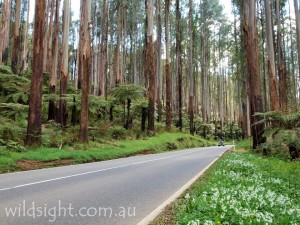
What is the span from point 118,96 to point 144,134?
4.02m

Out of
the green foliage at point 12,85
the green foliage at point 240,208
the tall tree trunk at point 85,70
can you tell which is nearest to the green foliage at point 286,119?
the green foliage at point 240,208

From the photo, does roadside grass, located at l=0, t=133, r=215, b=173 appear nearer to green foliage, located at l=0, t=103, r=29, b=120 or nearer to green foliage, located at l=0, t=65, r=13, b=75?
green foliage, located at l=0, t=103, r=29, b=120

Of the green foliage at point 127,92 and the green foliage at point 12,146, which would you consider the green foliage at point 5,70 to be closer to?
the green foliage at point 127,92

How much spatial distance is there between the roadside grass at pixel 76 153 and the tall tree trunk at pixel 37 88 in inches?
30.9

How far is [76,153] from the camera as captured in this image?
47.0 ft

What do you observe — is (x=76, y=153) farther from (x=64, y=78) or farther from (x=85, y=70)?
(x=64, y=78)

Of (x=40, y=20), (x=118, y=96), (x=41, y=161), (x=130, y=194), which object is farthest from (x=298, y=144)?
(x=118, y=96)

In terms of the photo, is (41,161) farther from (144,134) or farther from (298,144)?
(144,134)

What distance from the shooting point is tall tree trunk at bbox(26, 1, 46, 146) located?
14055 mm

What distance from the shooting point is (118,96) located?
2331 cm

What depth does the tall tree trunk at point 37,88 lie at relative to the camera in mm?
14055

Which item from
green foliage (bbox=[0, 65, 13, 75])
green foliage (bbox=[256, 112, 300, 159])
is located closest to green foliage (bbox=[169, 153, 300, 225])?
green foliage (bbox=[256, 112, 300, 159])

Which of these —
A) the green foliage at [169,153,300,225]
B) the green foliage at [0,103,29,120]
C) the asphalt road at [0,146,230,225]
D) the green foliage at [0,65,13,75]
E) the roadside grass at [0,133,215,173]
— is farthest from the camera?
the green foliage at [0,65,13,75]

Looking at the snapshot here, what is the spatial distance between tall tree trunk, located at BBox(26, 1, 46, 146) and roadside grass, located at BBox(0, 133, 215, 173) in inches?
30.9
